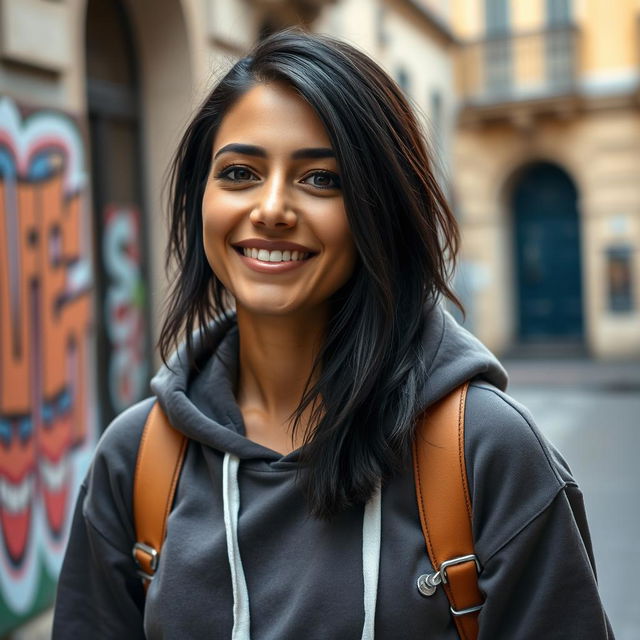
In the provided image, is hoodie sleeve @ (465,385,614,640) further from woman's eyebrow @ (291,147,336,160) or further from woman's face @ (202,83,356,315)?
woman's eyebrow @ (291,147,336,160)

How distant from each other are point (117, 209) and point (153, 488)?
496 cm

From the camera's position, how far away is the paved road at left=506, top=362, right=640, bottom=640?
6.30 metres

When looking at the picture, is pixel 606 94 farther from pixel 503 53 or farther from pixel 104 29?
pixel 104 29

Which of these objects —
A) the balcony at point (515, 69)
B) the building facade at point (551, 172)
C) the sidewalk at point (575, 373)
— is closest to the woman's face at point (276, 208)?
the sidewalk at point (575, 373)

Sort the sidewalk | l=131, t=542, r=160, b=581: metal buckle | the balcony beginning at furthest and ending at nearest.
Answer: the balcony
the sidewalk
l=131, t=542, r=160, b=581: metal buckle

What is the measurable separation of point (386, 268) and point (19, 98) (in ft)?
12.2

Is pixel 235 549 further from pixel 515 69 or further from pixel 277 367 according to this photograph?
pixel 515 69

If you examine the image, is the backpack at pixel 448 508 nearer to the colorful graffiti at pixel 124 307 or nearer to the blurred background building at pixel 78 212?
the blurred background building at pixel 78 212

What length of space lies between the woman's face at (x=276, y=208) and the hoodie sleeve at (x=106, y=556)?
1.22 ft

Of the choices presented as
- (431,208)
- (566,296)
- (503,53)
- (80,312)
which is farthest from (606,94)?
(431,208)

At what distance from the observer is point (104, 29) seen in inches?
261

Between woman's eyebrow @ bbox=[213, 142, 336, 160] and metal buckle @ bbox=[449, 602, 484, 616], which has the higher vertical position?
woman's eyebrow @ bbox=[213, 142, 336, 160]

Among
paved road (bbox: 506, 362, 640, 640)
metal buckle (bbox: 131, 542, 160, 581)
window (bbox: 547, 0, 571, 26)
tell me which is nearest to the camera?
metal buckle (bbox: 131, 542, 160, 581)

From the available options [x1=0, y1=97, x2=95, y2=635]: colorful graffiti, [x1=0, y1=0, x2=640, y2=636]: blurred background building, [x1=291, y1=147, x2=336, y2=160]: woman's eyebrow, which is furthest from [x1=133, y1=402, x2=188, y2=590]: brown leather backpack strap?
[x1=0, y1=97, x2=95, y2=635]: colorful graffiti
